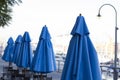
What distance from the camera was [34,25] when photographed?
24578 millimetres

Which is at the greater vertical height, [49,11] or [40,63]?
[49,11]

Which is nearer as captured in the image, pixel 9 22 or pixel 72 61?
pixel 72 61

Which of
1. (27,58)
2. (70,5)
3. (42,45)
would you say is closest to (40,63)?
(42,45)

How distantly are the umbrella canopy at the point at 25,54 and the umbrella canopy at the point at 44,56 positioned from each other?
1.94 meters

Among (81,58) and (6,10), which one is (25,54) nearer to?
(6,10)

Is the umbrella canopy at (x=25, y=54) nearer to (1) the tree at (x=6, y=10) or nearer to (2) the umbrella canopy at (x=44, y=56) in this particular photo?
(1) the tree at (x=6, y=10)

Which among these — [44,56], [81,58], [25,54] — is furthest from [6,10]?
[81,58]

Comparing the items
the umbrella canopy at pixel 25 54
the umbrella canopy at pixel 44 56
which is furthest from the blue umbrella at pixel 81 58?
the umbrella canopy at pixel 25 54

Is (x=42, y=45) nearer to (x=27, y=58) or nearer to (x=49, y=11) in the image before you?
(x=27, y=58)

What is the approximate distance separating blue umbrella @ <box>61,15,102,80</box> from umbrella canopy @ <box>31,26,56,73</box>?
341cm

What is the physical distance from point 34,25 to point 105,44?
35.8ft

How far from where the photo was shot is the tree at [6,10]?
10334mm

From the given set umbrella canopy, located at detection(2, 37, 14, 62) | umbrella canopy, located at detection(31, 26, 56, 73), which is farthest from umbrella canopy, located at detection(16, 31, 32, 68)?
umbrella canopy, located at detection(2, 37, 14, 62)

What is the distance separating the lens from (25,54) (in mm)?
12156
